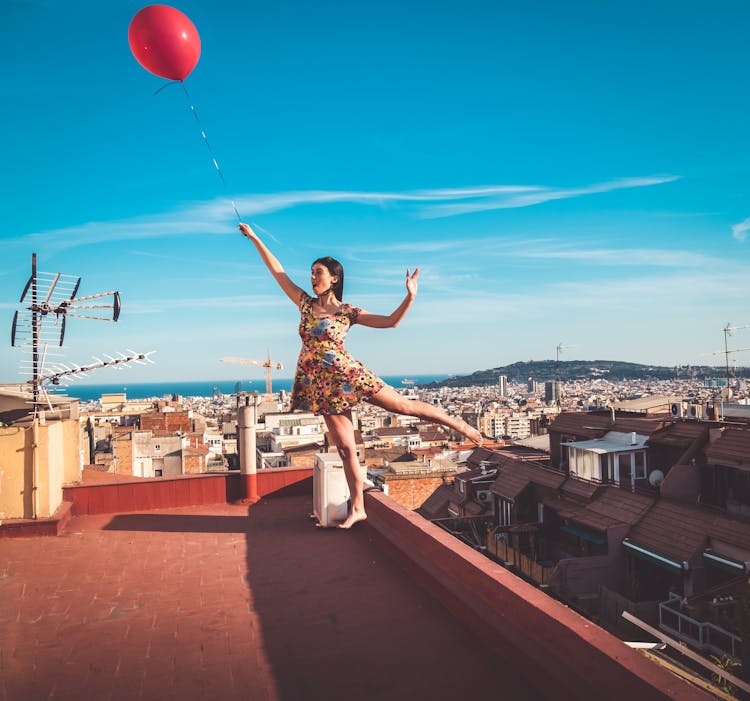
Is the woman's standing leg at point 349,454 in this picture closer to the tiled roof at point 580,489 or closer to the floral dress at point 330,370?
the floral dress at point 330,370

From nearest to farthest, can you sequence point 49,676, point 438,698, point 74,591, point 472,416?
point 438,698 < point 49,676 < point 74,591 < point 472,416

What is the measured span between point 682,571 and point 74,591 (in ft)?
42.2

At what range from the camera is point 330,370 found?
3.84 meters

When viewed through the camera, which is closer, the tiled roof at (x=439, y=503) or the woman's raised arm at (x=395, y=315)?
the woman's raised arm at (x=395, y=315)

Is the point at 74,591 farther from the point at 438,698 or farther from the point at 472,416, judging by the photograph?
the point at 472,416

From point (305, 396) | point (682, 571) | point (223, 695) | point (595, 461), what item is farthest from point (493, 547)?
point (223, 695)

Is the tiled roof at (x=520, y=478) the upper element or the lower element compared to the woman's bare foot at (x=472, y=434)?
lower

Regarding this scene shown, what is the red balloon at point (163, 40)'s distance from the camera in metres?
3.65

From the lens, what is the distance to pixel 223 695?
2412 millimetres

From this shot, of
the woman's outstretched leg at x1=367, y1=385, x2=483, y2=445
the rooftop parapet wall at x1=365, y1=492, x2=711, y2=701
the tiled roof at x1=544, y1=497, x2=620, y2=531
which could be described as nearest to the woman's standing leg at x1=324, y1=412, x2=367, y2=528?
the woman's outstretched leg at x1=367, y1=385, x2=483, y2=445

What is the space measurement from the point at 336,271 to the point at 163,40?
70.5 inches

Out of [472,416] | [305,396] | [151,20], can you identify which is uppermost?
[151,20]

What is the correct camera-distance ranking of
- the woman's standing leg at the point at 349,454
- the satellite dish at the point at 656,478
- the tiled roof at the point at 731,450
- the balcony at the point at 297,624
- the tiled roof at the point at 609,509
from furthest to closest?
1. the satellite dish at the point at 656,478
2. the tiled roof at the point at 609,509
3. the tiled roof at the point at 731,450
4. the woman's standing leg at the point at 349,454
5. the balcony at the point at 297,624

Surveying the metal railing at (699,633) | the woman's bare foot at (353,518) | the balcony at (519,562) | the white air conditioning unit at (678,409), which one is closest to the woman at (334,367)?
the woman's bare foot at (353,518)
